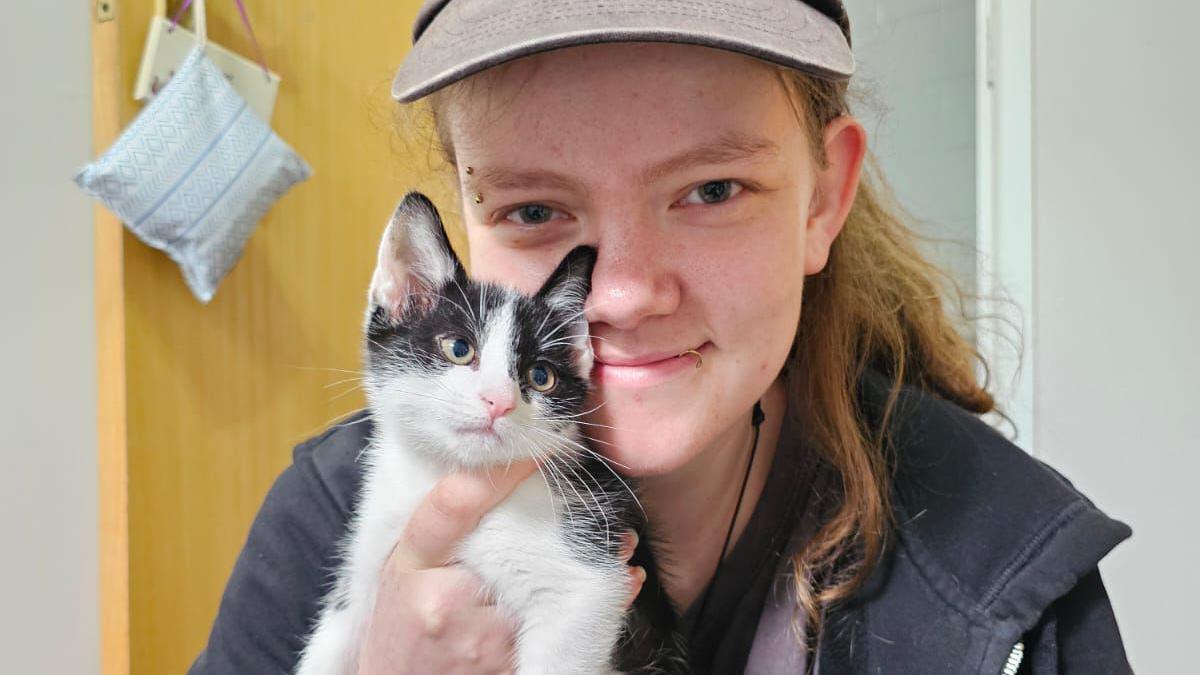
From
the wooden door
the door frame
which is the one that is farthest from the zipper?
the door frame

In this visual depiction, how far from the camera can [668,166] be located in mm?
892

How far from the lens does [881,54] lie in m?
2.71

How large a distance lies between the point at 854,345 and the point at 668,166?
577 mm

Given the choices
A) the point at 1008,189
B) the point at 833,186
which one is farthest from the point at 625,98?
the point at 1008,189

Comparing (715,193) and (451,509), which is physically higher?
(715,193)

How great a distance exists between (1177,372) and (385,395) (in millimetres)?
2069

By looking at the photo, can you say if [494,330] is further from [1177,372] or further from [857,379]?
[1177,372]

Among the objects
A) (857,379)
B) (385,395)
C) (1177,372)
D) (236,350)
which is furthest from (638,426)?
(1177,372)

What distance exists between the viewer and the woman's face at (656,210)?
880mm

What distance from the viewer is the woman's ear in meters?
1.14

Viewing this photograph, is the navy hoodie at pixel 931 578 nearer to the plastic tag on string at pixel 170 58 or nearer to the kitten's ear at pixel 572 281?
the kitten's ear at pixel 572 281

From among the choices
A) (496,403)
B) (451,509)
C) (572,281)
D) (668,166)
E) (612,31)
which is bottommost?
(451,509)

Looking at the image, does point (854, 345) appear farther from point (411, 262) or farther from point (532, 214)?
point (411, 262)

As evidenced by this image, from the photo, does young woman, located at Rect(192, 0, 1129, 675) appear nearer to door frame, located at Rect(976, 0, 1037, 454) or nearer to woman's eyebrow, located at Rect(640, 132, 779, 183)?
woman's eyebrow, located at Rect(640, 132, 779, 183)
